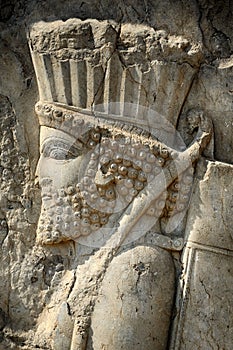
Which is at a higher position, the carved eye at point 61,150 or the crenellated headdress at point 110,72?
the crenellated headdress at point 110,72

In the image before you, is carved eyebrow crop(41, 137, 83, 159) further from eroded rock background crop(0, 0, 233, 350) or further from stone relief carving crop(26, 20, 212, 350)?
eroded rock background crop(0, 0, 233, 350)

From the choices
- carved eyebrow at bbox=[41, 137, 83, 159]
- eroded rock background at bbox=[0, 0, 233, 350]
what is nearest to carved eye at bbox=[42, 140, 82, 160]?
carved eyebrow at bbox=[41, 137, 83, 159]

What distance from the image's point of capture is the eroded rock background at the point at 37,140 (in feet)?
8.54

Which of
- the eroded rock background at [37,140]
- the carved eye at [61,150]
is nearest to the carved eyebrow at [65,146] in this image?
the carved eye at [61,150]

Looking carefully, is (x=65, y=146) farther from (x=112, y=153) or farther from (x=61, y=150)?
(x=112, y=153)

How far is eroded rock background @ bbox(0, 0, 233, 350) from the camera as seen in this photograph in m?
2.60

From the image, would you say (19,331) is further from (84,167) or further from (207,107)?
(207,107)

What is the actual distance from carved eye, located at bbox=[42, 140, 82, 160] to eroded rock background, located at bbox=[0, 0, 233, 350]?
0.11m

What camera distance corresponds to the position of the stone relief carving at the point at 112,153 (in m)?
2.60

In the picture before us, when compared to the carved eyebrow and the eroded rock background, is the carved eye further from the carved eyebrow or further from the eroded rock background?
the eroded rock background

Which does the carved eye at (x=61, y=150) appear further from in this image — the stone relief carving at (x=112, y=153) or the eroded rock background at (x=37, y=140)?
the eroded rock background at (x=37, y=140)

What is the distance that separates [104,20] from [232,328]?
1.17 metres

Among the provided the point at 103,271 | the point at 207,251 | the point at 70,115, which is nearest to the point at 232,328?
the point at 207,251

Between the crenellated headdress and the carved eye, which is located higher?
the crenellated headdress
